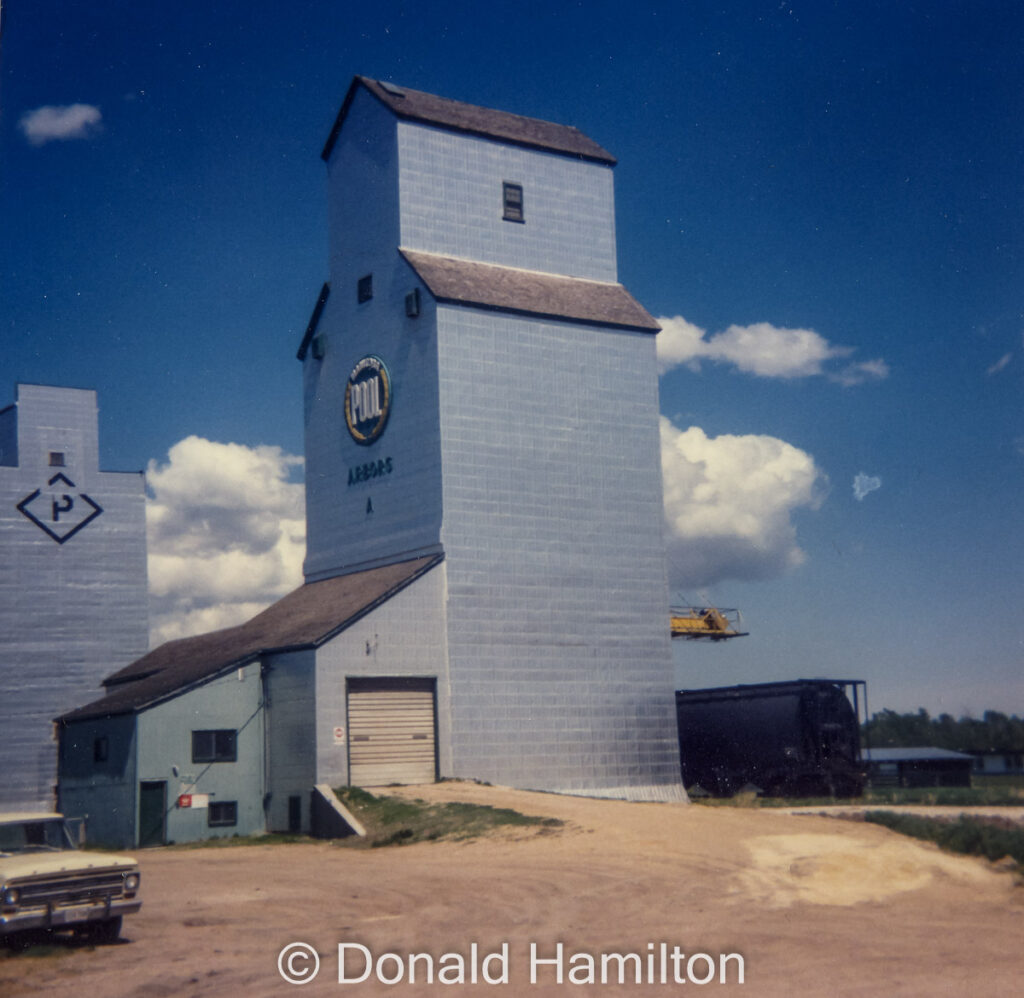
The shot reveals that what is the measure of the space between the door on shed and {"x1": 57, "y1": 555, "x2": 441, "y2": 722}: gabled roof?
6.98 feet

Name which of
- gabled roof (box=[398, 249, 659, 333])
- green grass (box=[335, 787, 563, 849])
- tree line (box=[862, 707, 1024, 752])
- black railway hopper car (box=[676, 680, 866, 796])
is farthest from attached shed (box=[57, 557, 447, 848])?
tree line (box=[862, 707, 1024, 752])

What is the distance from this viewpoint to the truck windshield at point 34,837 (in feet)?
52.4

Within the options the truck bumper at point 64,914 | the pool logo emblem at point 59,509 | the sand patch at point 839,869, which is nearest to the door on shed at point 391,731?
the sand patch at point 839,869

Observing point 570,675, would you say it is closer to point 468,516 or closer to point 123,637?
point 468,516

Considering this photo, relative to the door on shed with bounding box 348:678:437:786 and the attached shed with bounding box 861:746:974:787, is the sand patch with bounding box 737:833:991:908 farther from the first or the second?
the attached shed with bounding box 861:746:974:787

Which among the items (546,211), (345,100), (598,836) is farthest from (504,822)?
(345,100)

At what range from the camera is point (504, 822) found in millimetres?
26797

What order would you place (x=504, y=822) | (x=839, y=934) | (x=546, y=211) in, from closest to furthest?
(x=839, y=934) < (x=504, y=822) < (x=546, y=211)

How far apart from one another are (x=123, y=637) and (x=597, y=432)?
23.3 meters

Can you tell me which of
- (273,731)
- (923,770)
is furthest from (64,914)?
(923,770)

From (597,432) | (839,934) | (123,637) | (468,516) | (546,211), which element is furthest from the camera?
(123,637)

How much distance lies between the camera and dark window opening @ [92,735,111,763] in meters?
34.3

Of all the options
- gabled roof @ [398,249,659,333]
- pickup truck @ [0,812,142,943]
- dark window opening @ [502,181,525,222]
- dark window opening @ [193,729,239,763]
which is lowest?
pickup truck @ [0,812,142,943]

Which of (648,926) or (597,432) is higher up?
(597,432)
